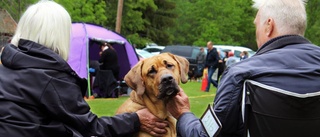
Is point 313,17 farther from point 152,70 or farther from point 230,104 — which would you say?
point 230,104

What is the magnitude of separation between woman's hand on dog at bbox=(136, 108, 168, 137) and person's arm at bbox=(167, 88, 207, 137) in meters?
0.21

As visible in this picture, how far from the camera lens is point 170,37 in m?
41.0

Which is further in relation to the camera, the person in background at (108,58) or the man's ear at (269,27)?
the person in background at (108,58)

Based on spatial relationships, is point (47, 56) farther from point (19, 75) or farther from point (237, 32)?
point (237, 32)

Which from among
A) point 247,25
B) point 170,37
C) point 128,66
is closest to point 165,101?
point 128,66

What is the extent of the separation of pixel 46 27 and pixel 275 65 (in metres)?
1.33

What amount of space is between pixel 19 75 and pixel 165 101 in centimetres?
114

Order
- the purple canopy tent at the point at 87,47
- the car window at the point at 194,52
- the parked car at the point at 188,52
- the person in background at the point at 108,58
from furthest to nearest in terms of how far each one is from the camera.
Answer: the car window at the point at 194,52 → the parked car at the point at 188,52 → the person in background at the point at 108,58 → the purple canopy tent at the point at 87,47

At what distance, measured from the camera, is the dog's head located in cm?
285

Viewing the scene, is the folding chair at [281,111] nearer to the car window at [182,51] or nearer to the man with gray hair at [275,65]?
the man with gray hair at [275,65]

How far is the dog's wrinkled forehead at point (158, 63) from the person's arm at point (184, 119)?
0.25 meters

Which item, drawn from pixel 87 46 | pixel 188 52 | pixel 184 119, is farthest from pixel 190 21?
pixel 184 119

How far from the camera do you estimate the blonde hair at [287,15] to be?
2.07 meters

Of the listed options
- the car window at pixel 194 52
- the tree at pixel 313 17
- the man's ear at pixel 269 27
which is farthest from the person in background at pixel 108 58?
the tree at pixel 313 17
